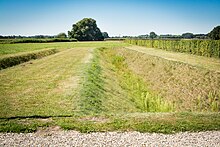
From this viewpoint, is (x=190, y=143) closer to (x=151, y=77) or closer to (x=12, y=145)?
(x=12, y=145)

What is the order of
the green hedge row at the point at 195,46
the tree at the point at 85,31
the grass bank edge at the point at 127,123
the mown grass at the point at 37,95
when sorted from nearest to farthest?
the grass bank edge at the point at 127,123 → the mown grass at the point at 37,95 → the green hedge row at the point at 195,46 → the tree at the point at 85,31

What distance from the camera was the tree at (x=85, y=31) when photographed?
137000 mm

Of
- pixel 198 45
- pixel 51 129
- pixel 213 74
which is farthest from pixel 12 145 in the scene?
pixel 198 45

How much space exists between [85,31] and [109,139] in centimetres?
13164

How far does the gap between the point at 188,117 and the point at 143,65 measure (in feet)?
74.2

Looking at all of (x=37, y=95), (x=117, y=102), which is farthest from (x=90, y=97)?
(x=37, y=95)

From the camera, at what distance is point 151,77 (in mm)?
26141

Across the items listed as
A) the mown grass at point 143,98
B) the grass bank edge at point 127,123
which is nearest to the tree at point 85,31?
the mown grass at point 143,98

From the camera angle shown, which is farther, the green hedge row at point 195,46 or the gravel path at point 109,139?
the green hedge row at point 195,46

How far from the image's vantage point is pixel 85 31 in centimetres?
13650

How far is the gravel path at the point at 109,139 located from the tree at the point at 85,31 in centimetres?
13027

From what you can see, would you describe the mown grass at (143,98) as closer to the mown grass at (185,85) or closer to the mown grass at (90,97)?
the mown grass at (185,85)

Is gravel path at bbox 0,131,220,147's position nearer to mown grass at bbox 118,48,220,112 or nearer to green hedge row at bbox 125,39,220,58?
mown grass at bbox 118,48,220,112

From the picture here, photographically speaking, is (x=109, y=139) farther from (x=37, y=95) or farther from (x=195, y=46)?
(x=195, y=46)
